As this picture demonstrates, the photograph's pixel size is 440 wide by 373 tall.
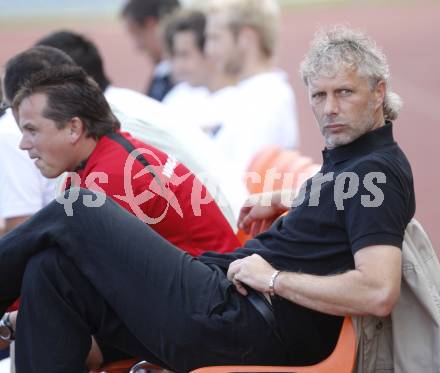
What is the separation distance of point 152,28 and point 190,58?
3.10 ft

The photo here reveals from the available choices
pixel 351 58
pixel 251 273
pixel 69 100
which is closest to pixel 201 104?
pixel 69 100

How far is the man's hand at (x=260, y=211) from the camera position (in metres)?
3.82

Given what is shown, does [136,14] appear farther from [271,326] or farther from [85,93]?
[271,326]

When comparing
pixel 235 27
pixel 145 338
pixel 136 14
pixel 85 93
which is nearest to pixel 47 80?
pixel 85 93

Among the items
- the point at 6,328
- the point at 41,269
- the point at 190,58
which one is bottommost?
the point at 6,328

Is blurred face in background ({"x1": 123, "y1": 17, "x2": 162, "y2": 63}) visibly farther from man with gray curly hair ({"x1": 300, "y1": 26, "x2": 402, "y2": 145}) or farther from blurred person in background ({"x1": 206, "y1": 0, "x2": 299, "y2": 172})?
Answer: man with gray curly hair ({"x1": 300, "y1": 26, "x2": 402, "y2": 145})

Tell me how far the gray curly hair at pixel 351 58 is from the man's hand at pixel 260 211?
577 millimetres

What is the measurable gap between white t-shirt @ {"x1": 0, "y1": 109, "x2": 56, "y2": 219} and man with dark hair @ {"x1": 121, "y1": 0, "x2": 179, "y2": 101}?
3.62 metres

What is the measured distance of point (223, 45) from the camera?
6.87m

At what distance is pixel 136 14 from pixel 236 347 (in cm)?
532

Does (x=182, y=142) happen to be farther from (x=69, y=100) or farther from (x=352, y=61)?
(x=352, y=61)

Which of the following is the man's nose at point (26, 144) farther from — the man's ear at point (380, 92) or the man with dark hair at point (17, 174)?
the man's ear at point (380, 92)

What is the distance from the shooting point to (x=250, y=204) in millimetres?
3910

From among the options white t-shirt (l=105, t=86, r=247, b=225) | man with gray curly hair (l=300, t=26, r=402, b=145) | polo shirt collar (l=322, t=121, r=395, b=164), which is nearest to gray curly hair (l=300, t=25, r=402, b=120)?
man with gray curly hair (l=300, t=26, r=402, b=145)
